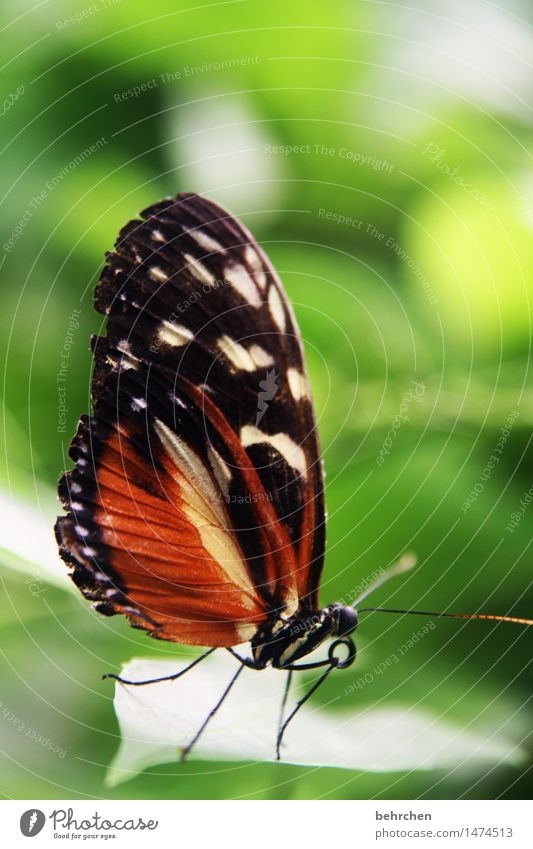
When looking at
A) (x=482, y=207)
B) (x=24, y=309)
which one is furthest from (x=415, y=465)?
(x=24, y=309)

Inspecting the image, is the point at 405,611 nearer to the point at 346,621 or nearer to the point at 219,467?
the point at 346,621

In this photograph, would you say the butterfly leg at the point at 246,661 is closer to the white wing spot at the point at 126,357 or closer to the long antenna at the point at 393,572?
the long antenna at the point at 393,572

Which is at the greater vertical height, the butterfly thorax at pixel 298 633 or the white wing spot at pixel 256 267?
the white wing spot at pixel 256 267

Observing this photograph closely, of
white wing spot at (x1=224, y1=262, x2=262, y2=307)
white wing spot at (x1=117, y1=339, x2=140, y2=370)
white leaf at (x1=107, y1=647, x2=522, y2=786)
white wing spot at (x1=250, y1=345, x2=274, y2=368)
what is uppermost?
white wing spot at (x1=224, y1=262, x2=262, y2=307)

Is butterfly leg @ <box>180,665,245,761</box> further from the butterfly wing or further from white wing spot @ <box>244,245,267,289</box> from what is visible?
white wing spot @ <box>244,245,267,289</box>

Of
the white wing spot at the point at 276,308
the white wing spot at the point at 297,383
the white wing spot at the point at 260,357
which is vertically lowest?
the white wing spot at the point at 297,383

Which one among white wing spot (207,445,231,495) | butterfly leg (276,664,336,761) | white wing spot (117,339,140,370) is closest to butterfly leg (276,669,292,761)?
butterfly leg (276,664,336,761)

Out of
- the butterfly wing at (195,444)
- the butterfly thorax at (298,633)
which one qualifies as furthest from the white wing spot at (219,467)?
the butterfly thorax at (298,633)

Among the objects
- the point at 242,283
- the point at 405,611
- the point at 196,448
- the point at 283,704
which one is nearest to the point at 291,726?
the point at 283,704

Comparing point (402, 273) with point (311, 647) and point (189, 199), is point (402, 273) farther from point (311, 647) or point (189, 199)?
point (311, 647)
